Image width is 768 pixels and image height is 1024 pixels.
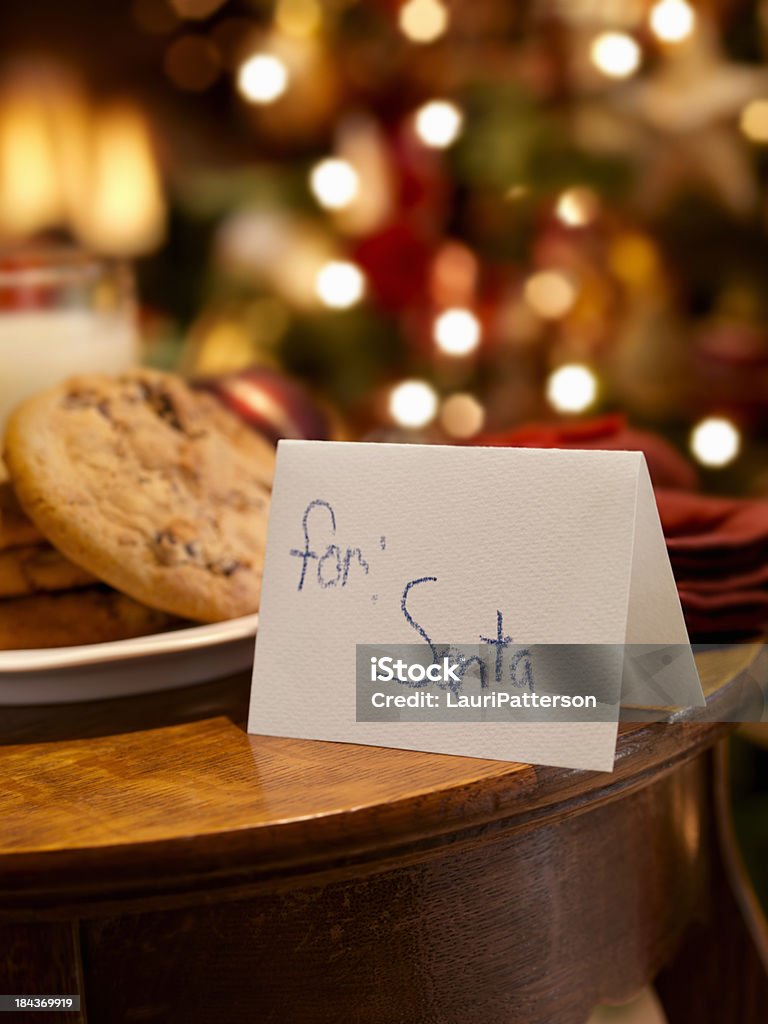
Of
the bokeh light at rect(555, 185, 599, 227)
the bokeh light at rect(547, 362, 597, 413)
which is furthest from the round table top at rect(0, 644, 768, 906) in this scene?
the bokeh light at rect(555, 185, 599, 227)

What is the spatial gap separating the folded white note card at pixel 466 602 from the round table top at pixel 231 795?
0.02 m

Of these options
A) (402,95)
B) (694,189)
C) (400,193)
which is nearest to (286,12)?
(402,95)

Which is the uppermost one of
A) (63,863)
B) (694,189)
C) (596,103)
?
(596,103)

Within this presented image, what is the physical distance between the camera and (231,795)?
45 cm

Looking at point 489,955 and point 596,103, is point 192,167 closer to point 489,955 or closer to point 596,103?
point 596,103

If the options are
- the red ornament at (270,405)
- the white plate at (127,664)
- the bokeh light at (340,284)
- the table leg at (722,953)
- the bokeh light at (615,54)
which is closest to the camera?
the white plate at (127,664)

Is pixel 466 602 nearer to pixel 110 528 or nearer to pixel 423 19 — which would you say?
pixel 110 528

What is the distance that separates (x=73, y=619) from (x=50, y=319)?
0.56 metres

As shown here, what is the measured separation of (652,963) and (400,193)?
1.29 meters

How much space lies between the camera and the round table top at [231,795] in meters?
0.42

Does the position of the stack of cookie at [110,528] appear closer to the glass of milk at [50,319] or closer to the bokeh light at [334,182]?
the glass of milk at [50,319]

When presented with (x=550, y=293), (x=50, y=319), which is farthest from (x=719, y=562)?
(x=550, y=293)

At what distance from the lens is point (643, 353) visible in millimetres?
1430

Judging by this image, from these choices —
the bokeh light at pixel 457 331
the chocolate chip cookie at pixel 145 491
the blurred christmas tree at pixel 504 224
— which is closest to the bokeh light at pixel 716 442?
the blurred christmas tree at pixel 504 224
